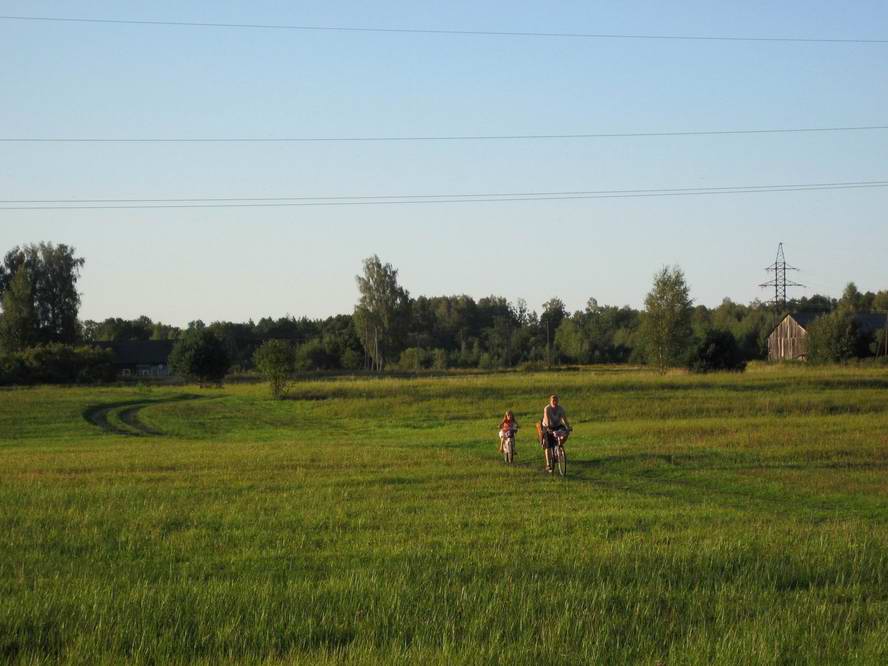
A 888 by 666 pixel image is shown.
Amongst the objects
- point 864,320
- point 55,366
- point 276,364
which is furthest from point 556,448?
point 864,320

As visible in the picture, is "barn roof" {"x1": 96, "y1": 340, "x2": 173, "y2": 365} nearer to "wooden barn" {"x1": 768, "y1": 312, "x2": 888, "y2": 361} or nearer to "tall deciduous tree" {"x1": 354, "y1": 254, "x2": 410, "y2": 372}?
"tall deciduous tree" {"x1": 354, "y1": 254, "x2": 410, "y2": 372}

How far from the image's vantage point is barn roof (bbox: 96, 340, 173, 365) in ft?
425

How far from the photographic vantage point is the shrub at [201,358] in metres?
87.9

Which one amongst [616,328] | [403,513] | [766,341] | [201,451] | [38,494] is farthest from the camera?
[616,328]

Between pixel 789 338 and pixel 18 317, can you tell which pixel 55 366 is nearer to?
pixel 18 317

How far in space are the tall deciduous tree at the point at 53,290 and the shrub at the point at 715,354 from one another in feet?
229

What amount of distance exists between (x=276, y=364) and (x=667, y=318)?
3887cm

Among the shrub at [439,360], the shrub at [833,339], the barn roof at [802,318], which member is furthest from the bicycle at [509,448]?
the shrub at [439,360]

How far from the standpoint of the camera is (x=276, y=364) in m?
63.9

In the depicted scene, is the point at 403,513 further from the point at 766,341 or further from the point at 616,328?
the point at 616,328

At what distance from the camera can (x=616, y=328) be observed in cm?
15875

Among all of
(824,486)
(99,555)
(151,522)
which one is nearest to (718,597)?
(99,555)

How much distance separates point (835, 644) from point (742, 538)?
16.9 feet

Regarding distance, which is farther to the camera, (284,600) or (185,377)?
(185,377)
